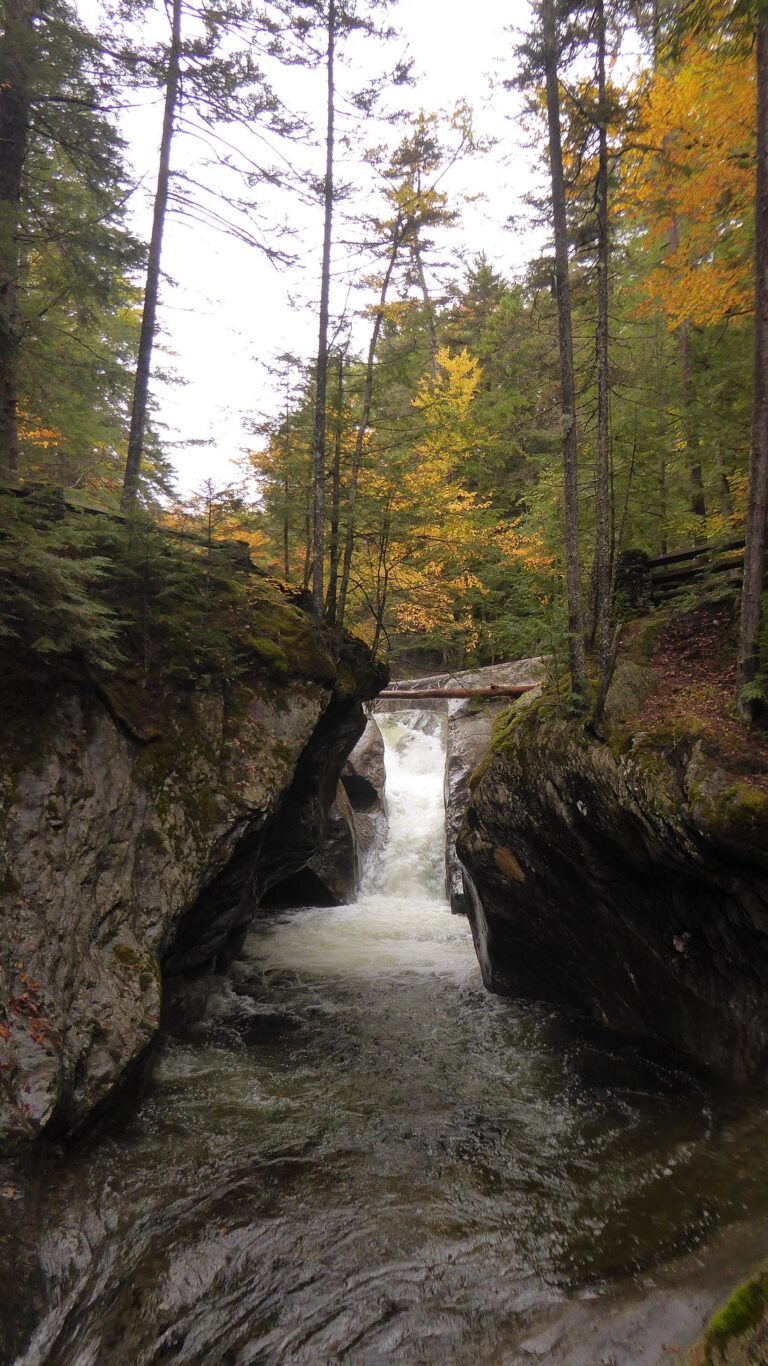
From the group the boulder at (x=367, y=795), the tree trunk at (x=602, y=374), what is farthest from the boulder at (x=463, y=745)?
the tree trunk at (x=602, y=374)

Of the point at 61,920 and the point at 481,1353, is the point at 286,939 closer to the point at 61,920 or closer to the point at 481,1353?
the point at 61,920

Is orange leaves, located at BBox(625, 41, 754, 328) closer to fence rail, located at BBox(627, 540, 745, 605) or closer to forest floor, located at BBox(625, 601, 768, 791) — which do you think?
fence rail, located at BBox(627, 540, 745, 605)

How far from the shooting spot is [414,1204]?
16.7ft

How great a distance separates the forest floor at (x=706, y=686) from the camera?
6422mm

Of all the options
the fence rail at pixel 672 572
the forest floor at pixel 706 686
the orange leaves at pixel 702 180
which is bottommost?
the forest floor at pixel 706 686

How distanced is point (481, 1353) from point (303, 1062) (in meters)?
3.86

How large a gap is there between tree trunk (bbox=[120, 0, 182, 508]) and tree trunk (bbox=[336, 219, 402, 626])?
3.62m

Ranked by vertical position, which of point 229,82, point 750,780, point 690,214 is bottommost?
point 750,780

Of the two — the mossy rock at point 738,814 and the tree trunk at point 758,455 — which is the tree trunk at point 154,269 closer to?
the tree trunk at point 758,455

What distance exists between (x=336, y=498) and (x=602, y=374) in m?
5.48

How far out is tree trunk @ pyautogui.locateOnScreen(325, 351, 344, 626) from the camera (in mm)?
11758

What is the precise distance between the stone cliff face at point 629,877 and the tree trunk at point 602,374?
1.03 metres

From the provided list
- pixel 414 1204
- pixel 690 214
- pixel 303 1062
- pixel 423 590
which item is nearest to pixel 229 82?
pixel 690 214

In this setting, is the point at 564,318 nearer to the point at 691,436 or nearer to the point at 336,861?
the point at 691,436
